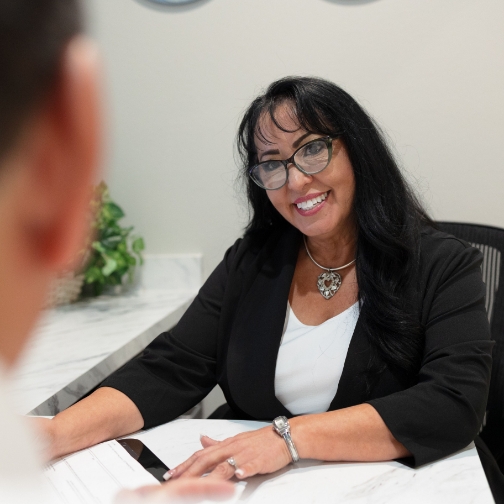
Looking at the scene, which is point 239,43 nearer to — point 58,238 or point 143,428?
point 143,428

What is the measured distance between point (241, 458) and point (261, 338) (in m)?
0.40

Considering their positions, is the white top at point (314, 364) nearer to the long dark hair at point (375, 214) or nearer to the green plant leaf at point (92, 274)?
the long dark hair at point (375, 214)

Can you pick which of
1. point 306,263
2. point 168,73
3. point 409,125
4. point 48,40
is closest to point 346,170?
point 306,263

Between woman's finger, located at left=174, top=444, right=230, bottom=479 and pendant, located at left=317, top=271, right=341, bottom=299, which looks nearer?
woman's finger, located at left=174, top=444, right=230, bottom=479

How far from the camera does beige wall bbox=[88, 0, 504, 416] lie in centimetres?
168

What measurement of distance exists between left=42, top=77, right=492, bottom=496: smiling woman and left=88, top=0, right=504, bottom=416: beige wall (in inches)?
18.3

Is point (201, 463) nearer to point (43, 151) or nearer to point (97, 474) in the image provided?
point (97, 474)

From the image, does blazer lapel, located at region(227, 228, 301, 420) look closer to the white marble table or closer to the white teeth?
the white teeth

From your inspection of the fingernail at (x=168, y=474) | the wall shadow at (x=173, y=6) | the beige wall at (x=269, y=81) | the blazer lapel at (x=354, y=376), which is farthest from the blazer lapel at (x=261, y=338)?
the wall shadow at (x=173, y=6)

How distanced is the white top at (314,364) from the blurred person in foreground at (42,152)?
3.54 feet

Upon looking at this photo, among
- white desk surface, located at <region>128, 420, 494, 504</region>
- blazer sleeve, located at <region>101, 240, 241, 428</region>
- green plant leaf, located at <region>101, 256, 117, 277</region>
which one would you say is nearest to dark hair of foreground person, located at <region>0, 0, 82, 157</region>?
white desk surface, located at <region>128, 420, 494, 504</region>

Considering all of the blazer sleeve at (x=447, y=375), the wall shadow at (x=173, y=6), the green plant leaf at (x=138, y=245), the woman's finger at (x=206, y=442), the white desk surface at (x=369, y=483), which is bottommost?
the white desk surface at (x=369, y=483)

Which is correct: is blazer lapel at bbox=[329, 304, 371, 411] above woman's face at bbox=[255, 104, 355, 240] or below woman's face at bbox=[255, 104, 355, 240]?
below

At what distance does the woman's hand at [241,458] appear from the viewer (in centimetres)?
87
